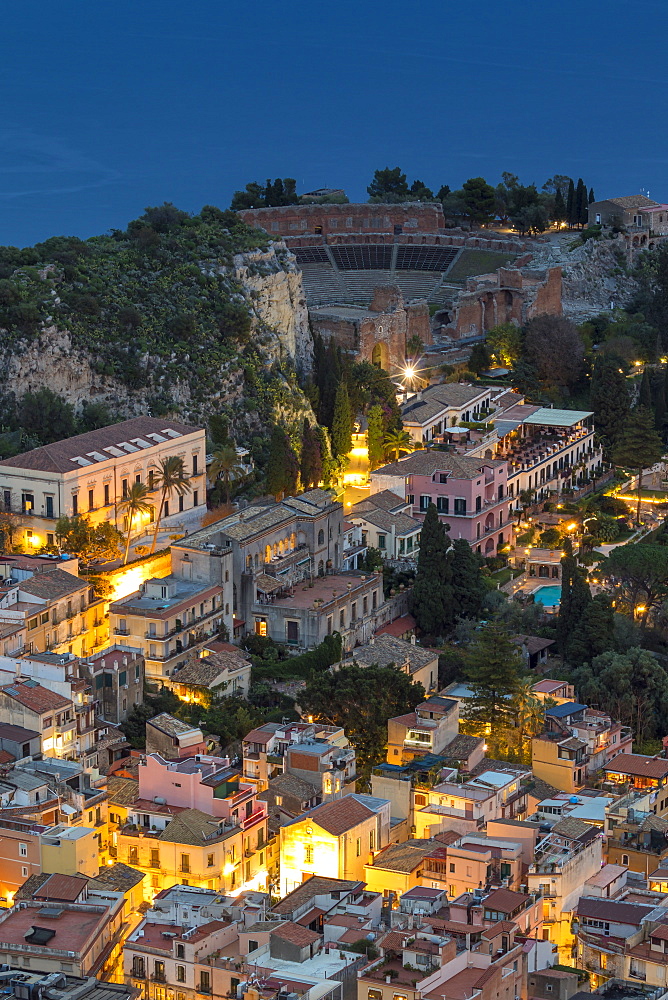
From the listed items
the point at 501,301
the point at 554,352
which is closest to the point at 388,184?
the point at 501,301

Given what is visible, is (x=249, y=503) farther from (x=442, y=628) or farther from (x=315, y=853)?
(x=315, y=853)

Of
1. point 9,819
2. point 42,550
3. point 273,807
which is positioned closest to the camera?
point 9,819

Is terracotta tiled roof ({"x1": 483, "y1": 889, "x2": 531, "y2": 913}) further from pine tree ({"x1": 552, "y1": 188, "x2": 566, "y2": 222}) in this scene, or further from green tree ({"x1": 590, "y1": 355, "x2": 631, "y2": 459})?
pine tree ({"x1": 552, "y1": 188, "x2": 566, "y2": 222})

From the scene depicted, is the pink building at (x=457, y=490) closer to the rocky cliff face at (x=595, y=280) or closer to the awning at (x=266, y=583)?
the awning at (x=266, y=583)

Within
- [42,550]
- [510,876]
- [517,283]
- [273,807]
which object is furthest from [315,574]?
[517,283]

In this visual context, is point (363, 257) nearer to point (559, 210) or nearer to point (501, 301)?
point (501, 301)

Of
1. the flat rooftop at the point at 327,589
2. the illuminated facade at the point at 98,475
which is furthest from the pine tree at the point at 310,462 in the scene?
the flat rooftop at the point at 327,589
